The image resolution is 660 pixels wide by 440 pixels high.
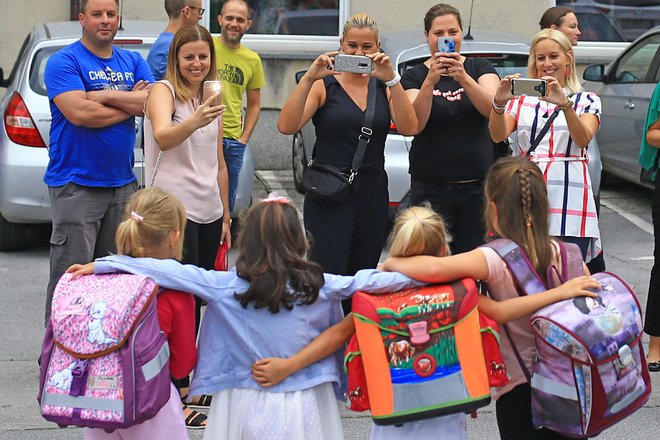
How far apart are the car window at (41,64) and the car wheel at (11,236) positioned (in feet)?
3.39

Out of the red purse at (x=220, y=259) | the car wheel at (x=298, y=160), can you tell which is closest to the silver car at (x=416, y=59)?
the car wheel at (x=298, y=160)

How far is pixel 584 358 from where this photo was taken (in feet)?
11.9

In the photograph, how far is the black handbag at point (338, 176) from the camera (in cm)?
537

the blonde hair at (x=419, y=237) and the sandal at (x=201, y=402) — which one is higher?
the blonde hair at (x=419, y=237)

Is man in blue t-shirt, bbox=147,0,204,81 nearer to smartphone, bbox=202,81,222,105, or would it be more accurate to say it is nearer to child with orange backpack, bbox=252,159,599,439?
smartphone, bbox=202,81,222,105

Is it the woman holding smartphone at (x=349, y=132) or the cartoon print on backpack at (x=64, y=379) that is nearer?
the cartoon print on backpack at (x=64, y=379)

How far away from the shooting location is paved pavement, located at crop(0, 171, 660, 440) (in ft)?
17.3

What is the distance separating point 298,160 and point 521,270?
6.94 metres

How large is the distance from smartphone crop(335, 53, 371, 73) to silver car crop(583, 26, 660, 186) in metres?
Answer: 5.09

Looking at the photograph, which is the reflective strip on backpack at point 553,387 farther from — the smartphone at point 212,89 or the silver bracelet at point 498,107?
the smartphone at point 212,89

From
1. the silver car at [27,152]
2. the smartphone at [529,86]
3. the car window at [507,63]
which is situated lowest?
the silver car at [27,152]

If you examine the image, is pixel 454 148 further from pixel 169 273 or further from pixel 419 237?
pixel 169 273

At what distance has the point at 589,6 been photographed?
12672 mm

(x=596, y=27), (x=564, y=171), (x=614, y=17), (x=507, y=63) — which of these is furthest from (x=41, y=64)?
(x=614, y=17)
